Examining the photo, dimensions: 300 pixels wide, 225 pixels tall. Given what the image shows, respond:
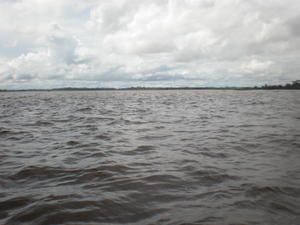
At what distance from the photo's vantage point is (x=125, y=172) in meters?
6.29

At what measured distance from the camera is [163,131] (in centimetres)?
1251

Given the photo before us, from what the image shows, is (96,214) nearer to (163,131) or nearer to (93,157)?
(93,157)

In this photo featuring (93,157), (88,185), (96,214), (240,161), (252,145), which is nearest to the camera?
(96,214)

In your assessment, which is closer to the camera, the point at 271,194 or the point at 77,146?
the point at 271,194

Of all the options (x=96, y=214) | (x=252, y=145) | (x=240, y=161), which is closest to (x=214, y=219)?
(x=96, y=214)

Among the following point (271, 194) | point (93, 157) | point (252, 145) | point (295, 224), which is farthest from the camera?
point (252, 145)

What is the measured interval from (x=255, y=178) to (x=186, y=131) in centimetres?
678

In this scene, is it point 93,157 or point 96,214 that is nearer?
point 96,214

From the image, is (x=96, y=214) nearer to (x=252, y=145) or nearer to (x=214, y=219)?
(x=214, y=219)

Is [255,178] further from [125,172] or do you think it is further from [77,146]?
[77,146]

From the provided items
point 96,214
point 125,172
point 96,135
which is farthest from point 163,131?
point 96,214

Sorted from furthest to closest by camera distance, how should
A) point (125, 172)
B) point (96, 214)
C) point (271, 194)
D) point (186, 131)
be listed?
1. point (186, 131)
2. point (125, 172)
3. point (271, 194)
4. point (96, 214)

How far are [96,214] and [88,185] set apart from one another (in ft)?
4.60

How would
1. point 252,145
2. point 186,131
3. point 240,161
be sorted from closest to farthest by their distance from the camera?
1. point 240,161
2. point 252,145
3. point 186,131
